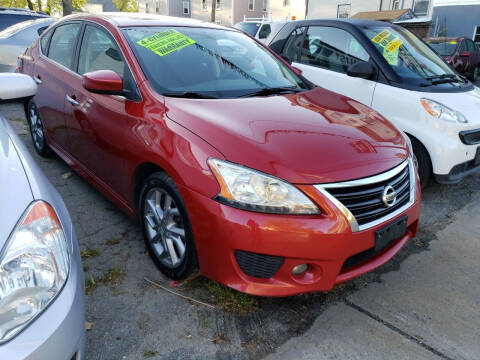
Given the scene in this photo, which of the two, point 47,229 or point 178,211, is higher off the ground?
point 47,229

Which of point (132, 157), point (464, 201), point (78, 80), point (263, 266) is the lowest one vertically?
point (464, 201)

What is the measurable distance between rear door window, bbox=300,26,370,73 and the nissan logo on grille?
2558 mm

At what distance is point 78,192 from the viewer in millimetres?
3785

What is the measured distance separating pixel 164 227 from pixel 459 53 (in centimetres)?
1197

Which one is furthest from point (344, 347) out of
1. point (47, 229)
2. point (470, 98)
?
point (470, 98)

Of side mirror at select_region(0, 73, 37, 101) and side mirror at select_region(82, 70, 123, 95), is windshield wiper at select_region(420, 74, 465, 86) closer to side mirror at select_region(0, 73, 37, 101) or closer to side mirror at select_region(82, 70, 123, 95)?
side mirror at select_region(82, 70, 123, 95)

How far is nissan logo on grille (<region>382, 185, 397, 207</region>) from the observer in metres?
2.19

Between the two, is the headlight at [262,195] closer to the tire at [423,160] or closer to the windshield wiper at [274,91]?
the windshield wiper at [274,91]

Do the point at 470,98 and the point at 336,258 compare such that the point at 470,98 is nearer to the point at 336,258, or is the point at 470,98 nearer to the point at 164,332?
the point at 336,258

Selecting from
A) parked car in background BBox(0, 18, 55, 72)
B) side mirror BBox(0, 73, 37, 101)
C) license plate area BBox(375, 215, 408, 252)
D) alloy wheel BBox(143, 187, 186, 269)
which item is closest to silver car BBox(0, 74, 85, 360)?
alloy wheel BBox(143, 187, 186, 269)

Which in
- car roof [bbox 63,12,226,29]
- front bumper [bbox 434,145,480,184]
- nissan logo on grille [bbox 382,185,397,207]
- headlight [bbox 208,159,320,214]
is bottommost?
front bumper [bbox 434,145,480,184]

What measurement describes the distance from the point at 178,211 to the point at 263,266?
0.60 metres

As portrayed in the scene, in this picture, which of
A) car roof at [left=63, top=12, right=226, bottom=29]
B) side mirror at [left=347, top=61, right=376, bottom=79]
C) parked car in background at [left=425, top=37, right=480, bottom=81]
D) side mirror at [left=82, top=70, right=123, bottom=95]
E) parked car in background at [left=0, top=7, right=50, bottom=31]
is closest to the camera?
side mirror at [left=82, top=70, right=123, bottom=95]

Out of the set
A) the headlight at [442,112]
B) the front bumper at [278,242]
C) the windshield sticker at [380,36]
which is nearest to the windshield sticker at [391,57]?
the windshield sticker at [380,36]
